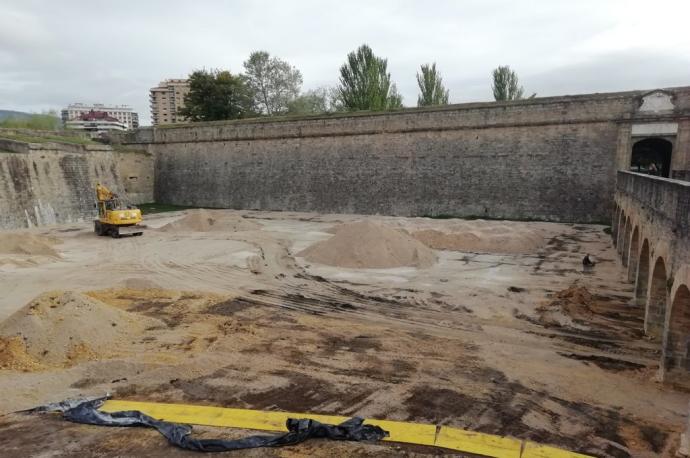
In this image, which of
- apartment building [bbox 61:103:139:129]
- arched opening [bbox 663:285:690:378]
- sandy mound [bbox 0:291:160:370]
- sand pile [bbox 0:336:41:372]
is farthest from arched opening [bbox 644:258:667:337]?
apartment building [bbox 61:103:139:129]

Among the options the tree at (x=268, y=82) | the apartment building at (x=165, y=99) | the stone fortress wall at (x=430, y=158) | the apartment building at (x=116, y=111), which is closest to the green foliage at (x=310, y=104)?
the tree at (x=268, y=82)

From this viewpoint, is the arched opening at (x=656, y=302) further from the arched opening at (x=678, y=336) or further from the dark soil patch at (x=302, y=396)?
the dark soil patch at (x=302, y=396)

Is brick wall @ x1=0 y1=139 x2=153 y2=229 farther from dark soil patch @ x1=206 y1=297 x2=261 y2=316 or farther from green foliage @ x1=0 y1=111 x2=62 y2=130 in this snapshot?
dark soil patch @ x1=206 y1=297 x2=261 y2=316

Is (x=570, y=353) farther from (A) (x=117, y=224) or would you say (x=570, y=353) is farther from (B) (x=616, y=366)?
(A) (x=117, y=224)

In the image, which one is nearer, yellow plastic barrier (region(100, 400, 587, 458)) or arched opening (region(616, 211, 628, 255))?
yellow plastic barrier (region(100, 400, 587, 458))

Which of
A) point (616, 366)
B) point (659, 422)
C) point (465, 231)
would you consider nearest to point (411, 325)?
point (616, 366)

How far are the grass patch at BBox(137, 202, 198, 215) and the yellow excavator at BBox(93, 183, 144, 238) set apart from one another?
29.6 feet

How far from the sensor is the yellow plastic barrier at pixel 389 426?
15.9ft

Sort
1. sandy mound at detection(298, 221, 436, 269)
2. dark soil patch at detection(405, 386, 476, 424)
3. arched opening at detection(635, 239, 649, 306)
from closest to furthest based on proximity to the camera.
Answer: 1. dark soil patch at detection(405, 386, 476, 424)
2. arched opening at detection(635, 239, 649, 306)
3. sandy mound at detection(298, 221, 436, 269)

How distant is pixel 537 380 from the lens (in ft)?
21.4

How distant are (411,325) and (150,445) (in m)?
5.29

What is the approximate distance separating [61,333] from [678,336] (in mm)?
9151

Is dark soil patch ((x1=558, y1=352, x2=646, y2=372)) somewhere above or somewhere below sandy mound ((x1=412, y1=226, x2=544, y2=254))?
below

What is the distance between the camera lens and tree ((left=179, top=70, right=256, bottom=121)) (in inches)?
1454
